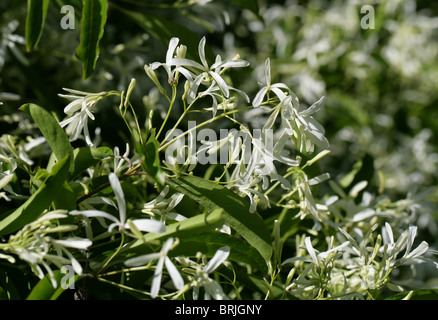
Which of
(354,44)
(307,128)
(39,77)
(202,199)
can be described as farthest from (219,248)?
(354,44)

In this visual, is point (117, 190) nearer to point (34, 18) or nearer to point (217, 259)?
point (217, 259)

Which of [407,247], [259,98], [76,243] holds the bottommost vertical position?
[407,247]

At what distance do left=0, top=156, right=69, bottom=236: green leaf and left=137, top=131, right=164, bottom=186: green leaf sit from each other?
91 millimetres

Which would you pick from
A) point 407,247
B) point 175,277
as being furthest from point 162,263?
point 407,247

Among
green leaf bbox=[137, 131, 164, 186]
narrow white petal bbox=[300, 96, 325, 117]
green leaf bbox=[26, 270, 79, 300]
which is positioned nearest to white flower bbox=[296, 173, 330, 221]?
narrow white petal bbox=[300, 96, 325, 117]

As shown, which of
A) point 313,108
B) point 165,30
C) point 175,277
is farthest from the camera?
point 165,30

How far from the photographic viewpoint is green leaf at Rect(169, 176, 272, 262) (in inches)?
24.8

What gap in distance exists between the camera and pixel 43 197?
1.88 ft

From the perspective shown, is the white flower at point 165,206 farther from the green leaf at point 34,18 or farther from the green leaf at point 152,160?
the green leaf at point 34,18

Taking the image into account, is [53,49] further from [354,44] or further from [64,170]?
[354,44]

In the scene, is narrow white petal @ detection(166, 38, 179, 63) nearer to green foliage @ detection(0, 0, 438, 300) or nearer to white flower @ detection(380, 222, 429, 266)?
green foliage @ detection(0, 0, 438, 300)

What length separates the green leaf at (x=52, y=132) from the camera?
0.62 m

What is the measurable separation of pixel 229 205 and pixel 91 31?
13.1 inches

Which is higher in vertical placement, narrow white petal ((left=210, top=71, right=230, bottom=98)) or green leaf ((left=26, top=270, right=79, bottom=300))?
narrow white petal ((left=210, top=71, right=230, bottom=98))
